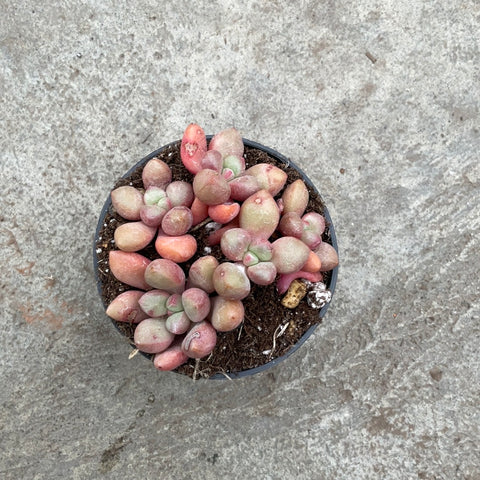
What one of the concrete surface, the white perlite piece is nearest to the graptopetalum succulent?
the white perlite piece

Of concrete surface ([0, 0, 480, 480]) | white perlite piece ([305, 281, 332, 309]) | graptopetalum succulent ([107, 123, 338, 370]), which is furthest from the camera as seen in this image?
concrete surface ([0, 0, 480, 480])

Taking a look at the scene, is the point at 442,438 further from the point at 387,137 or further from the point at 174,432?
the point at 387,137

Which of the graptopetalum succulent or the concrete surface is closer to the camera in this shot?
the graptopetalum succulent

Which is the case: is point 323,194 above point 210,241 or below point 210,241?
above

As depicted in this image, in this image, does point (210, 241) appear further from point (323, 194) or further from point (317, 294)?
point (323, 194)

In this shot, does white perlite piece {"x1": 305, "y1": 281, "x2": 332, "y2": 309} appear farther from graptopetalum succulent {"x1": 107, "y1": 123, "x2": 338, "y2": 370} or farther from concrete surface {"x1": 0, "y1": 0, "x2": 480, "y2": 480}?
concrete surface {"x1": 0, "y1": 0, "x2": 480, "y2": 480}

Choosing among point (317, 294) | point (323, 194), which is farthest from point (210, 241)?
point (323, 194)

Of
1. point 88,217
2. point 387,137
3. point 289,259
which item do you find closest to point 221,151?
point 289,259
